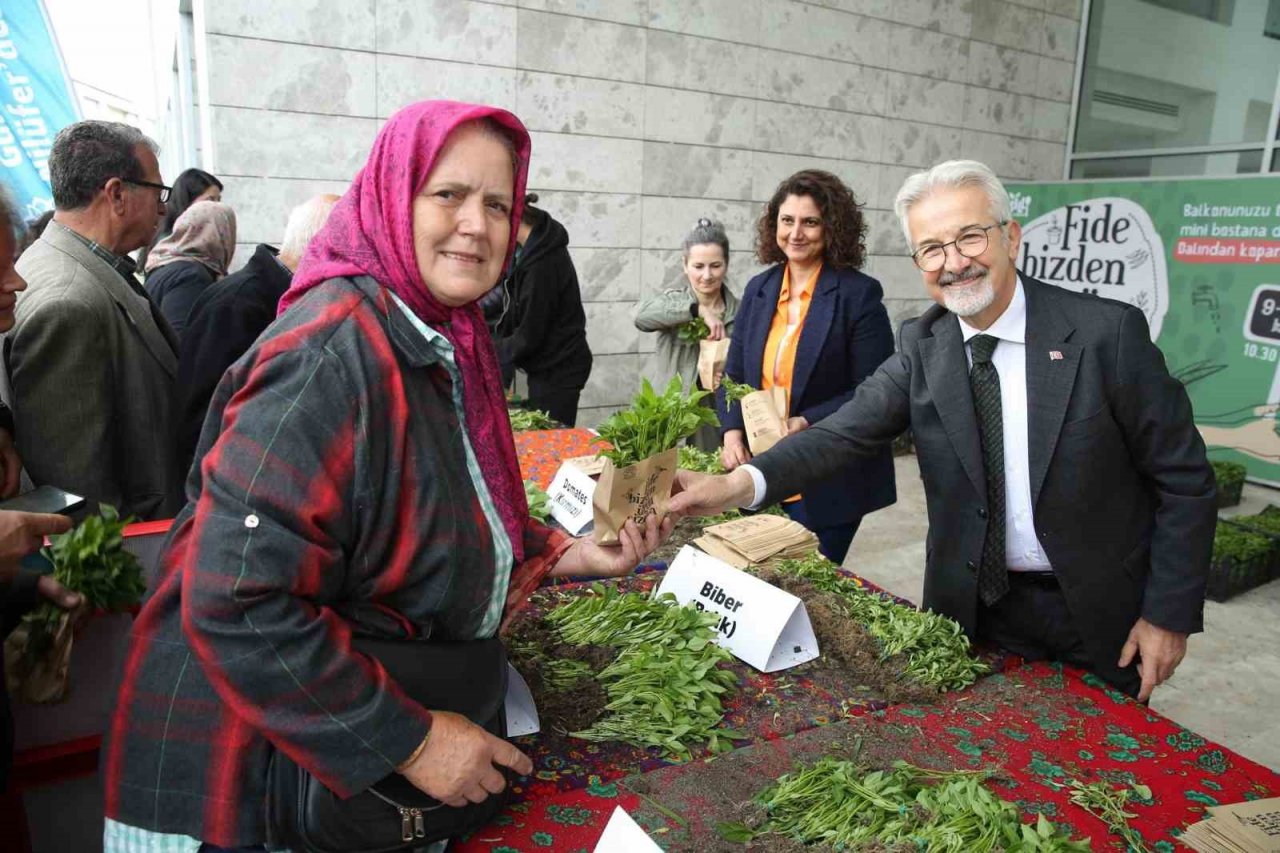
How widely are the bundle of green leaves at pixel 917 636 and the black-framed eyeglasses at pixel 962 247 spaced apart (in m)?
0.86

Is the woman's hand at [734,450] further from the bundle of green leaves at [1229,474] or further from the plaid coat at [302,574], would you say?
the bundle of green leaves at [1229,474]

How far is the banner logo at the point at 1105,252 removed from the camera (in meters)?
7.78

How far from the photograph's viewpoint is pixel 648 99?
708 cm

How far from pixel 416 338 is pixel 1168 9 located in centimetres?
Result: 1067

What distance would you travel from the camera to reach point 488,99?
251 inches

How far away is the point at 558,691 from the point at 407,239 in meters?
1.00

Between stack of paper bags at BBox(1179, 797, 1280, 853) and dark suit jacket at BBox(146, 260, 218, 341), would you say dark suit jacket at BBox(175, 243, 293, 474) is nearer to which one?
dark suit jacket at BBox(146, 260, 218, 341)

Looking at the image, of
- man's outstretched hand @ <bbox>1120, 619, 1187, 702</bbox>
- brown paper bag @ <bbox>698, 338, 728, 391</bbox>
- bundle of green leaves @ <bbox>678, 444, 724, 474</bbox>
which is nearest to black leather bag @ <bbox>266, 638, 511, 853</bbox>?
man's outstretched hand @ <bbox>1120, 619, 1187, 702</bbox>

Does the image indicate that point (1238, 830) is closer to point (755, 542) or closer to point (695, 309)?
point (755, 542)

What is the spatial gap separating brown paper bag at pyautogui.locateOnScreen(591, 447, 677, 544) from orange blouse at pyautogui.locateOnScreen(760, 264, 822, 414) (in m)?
1.66

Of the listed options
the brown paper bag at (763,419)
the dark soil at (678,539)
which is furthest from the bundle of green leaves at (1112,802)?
the brown paper bag at (763,419)

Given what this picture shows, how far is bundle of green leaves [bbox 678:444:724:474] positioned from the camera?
333 cm

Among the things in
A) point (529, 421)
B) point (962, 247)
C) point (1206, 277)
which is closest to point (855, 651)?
point (962, 247)

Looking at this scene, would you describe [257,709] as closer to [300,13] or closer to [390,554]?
[390,554]
